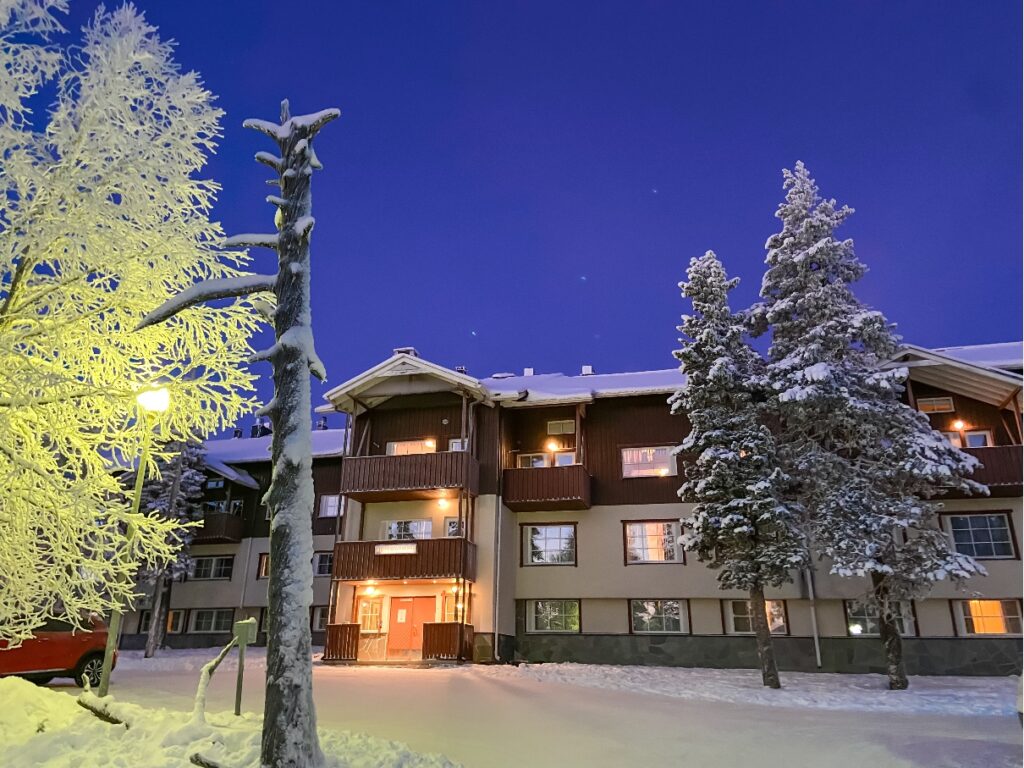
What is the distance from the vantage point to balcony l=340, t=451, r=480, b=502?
78.0 feet

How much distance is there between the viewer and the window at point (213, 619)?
3178cm

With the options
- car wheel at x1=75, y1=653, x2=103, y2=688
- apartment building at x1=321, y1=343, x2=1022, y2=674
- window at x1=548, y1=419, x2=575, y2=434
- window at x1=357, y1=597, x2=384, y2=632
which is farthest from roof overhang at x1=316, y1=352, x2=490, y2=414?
car wheel at x1=75, y1=653, x2=103, y2=688

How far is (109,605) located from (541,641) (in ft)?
57.5

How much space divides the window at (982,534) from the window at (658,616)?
8.87m

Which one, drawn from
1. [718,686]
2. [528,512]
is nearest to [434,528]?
[528,512]

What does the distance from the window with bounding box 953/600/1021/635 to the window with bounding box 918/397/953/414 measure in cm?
614

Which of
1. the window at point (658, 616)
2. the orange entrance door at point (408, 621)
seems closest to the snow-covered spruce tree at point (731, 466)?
the window at point (658, 616)

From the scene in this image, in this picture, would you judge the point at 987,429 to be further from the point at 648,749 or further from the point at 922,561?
the point at 648,749

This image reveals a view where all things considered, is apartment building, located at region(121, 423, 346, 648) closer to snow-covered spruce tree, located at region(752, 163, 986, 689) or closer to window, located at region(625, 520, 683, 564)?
window, located at region(625, 520, 683, 564)

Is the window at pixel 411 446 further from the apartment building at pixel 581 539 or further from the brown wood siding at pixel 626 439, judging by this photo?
the brown wood siding at pixel 626 439

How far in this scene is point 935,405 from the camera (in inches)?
939

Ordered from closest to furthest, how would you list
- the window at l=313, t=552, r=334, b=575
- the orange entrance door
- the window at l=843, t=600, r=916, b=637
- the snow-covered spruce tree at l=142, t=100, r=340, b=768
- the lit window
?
1. the snow-covered spruce tree at l=142, t=100, r=340, b=768
2. the window at l=843, t=600, r=916, b=637
3. the orange entrance door
4. the window at l=313, t=552, r=334, b=575
5. the lit window

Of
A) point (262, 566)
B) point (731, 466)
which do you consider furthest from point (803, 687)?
point (262, 566)

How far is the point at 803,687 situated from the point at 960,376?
11.8 metres
